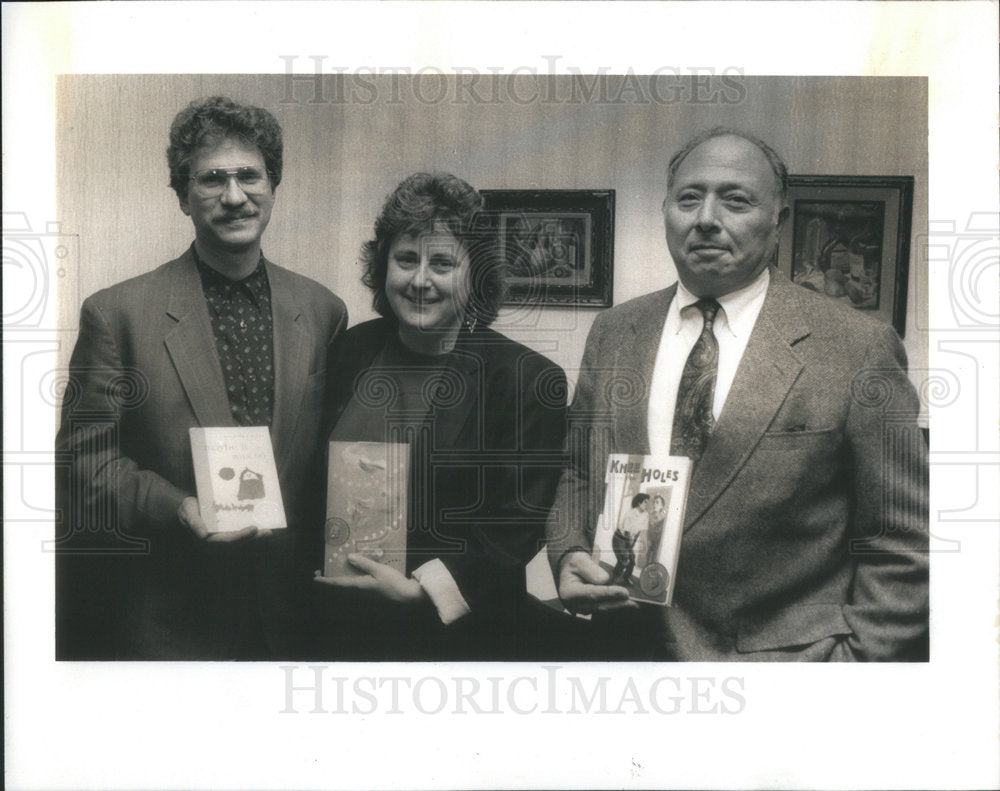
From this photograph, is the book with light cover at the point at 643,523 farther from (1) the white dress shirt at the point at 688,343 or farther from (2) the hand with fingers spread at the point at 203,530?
(2) the hand with fingers spread at the point at 203,530

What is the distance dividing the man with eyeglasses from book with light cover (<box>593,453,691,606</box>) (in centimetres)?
96

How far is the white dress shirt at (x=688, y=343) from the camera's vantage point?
3484 millimetres

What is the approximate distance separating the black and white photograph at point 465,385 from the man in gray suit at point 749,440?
0.04 ft

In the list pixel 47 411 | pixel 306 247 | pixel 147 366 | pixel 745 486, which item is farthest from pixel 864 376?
pixel 47 411

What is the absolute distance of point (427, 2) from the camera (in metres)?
3.52

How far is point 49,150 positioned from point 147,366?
783 millimetres

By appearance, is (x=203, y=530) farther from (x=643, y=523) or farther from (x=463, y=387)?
(x=643, y=523)

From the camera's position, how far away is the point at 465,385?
3.51 metres
